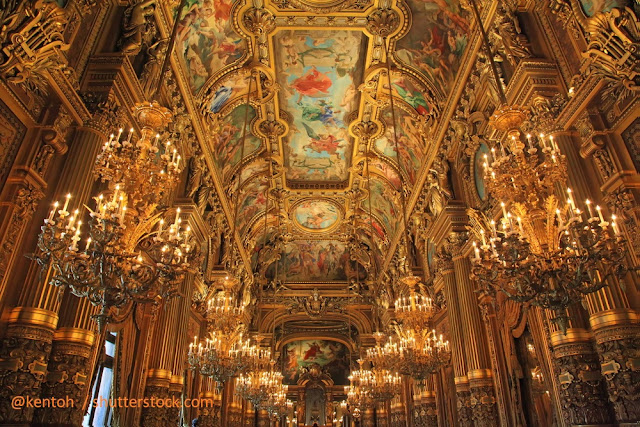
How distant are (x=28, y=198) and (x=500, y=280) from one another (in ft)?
18.6

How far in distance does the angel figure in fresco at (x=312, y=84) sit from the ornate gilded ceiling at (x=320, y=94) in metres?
0.03

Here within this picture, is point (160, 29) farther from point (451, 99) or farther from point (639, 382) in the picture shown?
point (639, 382)

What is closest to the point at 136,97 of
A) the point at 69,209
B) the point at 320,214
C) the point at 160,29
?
the point at 160,29

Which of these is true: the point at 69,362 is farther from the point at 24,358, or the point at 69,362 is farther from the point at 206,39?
the point at 206,39

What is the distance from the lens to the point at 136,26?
7.51 metres

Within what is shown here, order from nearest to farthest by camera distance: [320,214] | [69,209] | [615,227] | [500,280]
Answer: [615,227], [500,280], [69,209], [320,214]

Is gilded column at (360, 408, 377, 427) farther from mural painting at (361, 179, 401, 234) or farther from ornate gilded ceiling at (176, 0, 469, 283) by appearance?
mural painting at (361, 179, 401, 234)

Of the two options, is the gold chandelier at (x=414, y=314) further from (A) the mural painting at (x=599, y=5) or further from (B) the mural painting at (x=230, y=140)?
(B) the mural painting at (x=230, y=140)

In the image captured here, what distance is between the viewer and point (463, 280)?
10.7 meters

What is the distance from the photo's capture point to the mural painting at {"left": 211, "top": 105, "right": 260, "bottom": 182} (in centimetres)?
1323

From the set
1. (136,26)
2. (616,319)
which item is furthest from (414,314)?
(136,26)

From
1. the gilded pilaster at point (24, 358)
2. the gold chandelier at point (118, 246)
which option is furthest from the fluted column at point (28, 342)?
the gold chandelier at point (118, 246)

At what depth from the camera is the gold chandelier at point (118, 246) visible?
4.27 metres

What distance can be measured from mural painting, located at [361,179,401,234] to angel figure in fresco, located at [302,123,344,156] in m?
2.22
